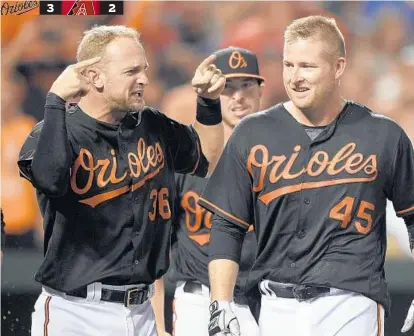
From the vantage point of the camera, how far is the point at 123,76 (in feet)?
10.8

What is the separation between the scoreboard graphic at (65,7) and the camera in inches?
196

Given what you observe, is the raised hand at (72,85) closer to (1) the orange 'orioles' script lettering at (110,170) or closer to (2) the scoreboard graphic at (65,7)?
(1) the orange 'orioles' script lettering at (110,170)

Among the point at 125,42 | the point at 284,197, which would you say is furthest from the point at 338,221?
the point at 125,42

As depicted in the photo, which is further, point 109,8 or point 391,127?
point 109,8

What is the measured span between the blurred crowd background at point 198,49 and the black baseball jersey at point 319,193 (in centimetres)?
269

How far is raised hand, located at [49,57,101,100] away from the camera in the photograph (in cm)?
303

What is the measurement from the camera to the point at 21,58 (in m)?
6.12

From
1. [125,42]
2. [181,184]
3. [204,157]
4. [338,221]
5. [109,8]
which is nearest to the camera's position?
[338,221]

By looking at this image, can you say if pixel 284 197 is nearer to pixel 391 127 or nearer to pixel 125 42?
pixel 391 127

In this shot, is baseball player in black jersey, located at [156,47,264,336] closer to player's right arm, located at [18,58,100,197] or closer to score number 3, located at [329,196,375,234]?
score number 3, located at [329,196,375,234]

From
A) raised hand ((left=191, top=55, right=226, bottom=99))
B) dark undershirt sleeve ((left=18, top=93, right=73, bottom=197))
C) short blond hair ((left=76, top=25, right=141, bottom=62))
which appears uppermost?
short blond hair ((left=76, top=25, right=141, bottom=62))

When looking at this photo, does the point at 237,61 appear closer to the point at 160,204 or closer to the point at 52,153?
the point at 160,204

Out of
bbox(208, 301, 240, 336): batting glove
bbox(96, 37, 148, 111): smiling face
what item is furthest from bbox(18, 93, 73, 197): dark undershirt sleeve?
bbox(208, 301, 240, 336): batting glove

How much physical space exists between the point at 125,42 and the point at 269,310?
1030 mm
